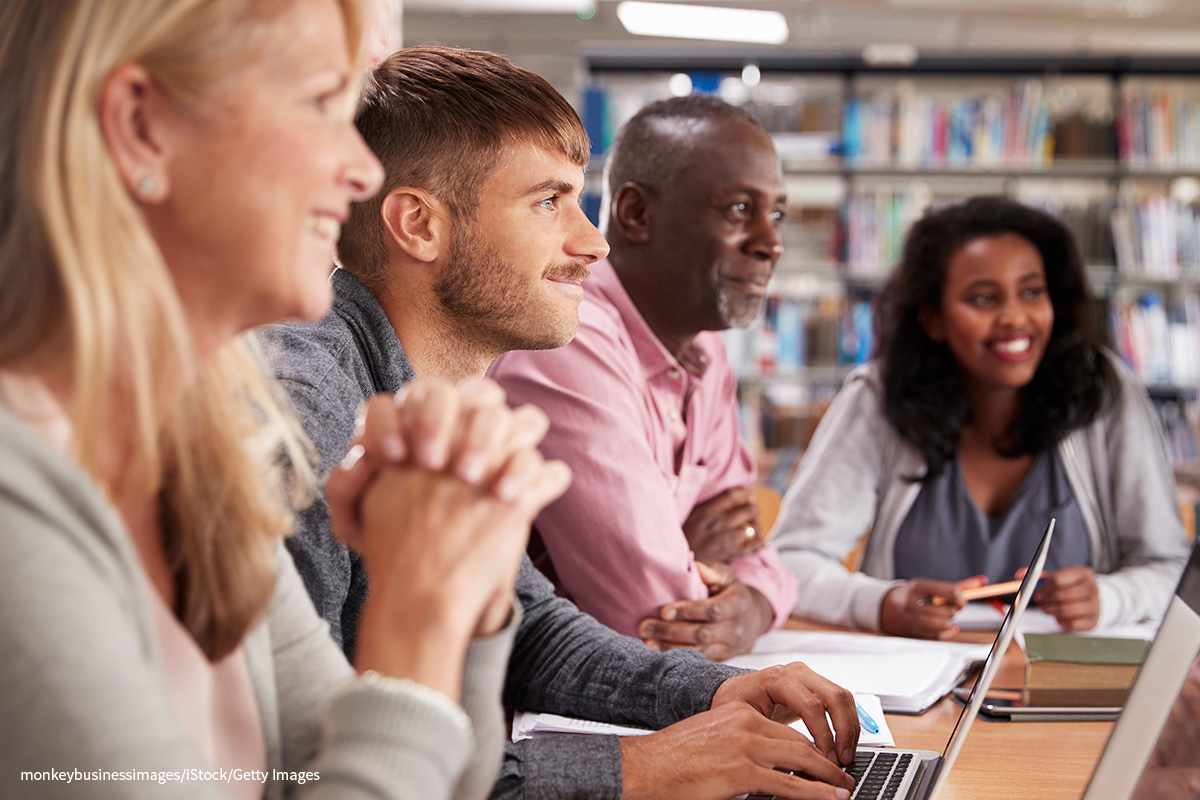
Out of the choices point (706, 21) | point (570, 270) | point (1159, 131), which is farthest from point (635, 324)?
point (706, 21)

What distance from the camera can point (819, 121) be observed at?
15.5ft

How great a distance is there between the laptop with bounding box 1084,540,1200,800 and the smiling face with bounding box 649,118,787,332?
123 centimetres

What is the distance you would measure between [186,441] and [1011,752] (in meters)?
0.89

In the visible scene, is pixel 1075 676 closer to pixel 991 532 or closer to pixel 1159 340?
pixel 991 532

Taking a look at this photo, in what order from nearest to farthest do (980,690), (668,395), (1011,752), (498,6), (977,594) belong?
(980,690) < (1011,752) < (977,594) < (668,395) < (498,6)

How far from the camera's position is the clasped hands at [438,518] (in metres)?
0.57

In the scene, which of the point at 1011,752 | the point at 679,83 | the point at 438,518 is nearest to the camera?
the point at 438,518

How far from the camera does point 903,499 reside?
2043 mm

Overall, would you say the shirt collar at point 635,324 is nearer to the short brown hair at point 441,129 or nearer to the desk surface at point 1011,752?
the short brown hair at point 441,129

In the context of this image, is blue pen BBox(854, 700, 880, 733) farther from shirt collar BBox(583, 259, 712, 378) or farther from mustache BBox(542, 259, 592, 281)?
shirt collar BBox(583, 259, 712, 378)

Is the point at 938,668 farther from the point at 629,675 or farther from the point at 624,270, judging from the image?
the point at 624,270

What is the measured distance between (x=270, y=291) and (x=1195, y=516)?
221 centimetres

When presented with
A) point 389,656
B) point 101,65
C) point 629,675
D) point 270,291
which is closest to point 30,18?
point 101,65

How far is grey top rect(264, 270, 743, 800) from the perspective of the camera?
91cm
